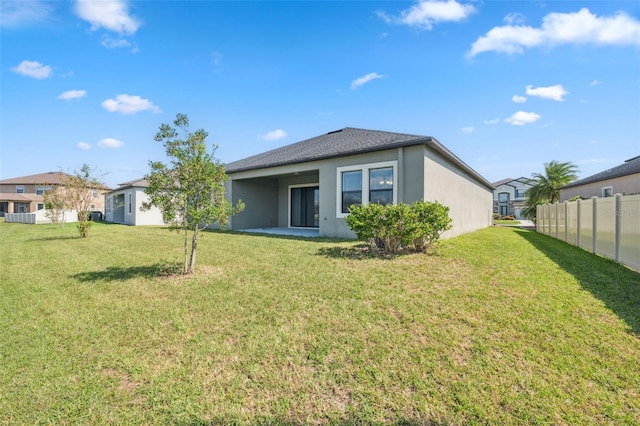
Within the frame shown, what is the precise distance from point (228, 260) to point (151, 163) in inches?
117

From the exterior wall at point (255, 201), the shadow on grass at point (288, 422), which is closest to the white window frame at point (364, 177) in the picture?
the exterior wall at point (255, 201)

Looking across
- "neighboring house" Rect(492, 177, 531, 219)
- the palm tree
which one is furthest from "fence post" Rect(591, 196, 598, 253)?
"neighboring house" Rect(492, 177, 531, 219)

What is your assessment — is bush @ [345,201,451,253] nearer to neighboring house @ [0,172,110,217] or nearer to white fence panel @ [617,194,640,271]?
white fence panel @ [617,194,640,271]

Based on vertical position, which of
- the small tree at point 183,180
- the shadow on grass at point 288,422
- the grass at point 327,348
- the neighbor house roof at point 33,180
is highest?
the neighbor house roof at point 33,180

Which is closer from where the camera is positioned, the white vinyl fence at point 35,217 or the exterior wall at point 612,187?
the exterior wall at point 612,187

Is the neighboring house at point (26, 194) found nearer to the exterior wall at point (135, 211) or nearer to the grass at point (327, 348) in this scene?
the exterior wall at point (135, 211)

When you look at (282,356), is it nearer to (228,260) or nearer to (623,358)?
(623,358)

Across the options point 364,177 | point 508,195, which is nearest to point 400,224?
point 364,177

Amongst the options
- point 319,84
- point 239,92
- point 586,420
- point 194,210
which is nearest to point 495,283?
point 586,420

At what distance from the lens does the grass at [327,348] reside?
2.43m

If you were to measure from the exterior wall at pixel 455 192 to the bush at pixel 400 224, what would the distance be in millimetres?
2679

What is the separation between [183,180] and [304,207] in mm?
11569

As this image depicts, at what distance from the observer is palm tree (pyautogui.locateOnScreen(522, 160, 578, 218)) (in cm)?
2981

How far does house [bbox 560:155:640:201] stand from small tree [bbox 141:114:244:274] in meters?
21.5
